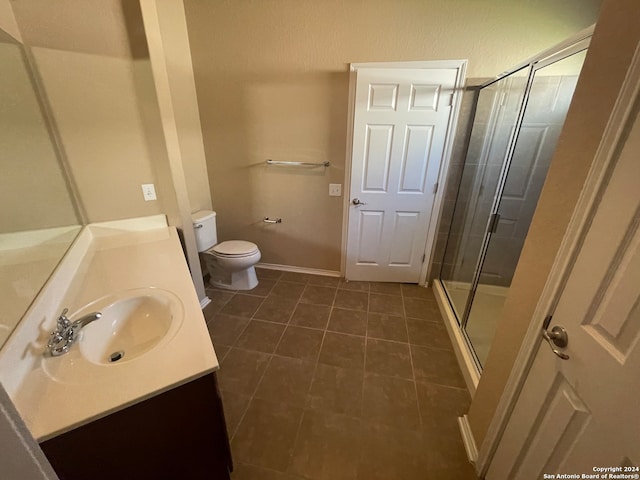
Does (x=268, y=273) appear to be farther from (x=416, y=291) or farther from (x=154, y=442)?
(x=154, y=442)

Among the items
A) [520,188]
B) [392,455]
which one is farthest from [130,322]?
[520,188]

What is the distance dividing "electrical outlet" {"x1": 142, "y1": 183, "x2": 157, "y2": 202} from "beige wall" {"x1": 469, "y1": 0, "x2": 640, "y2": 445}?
7.29 feet

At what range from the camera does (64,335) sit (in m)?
0.89

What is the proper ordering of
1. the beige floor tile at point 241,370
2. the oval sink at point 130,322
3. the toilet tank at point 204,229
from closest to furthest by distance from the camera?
1. the oval sink at point 130,322
2. the beige floor tile at point 241,370
3. the toilet tank at point 204,229

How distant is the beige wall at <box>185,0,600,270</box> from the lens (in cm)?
189

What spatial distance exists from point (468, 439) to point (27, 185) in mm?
2675

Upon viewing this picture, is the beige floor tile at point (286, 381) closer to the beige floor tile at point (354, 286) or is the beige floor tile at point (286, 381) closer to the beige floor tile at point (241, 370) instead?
the beige floor tile at point (241, 370)

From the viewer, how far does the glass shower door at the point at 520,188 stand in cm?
174

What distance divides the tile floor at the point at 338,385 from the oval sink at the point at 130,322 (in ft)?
2.27

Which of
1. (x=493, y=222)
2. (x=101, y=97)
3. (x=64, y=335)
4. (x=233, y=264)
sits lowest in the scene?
(x=233, y=264)

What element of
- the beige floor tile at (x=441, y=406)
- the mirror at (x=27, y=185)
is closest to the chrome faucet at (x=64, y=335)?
the mirror at (x=27, y=185)

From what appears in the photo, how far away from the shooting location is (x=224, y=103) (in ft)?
7.92

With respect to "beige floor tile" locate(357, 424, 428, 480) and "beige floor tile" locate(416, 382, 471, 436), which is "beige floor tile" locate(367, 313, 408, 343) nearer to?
"beige floor tile" locate(416, 382, 471, 436)

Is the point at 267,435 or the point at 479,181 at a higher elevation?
the point at 479,181
